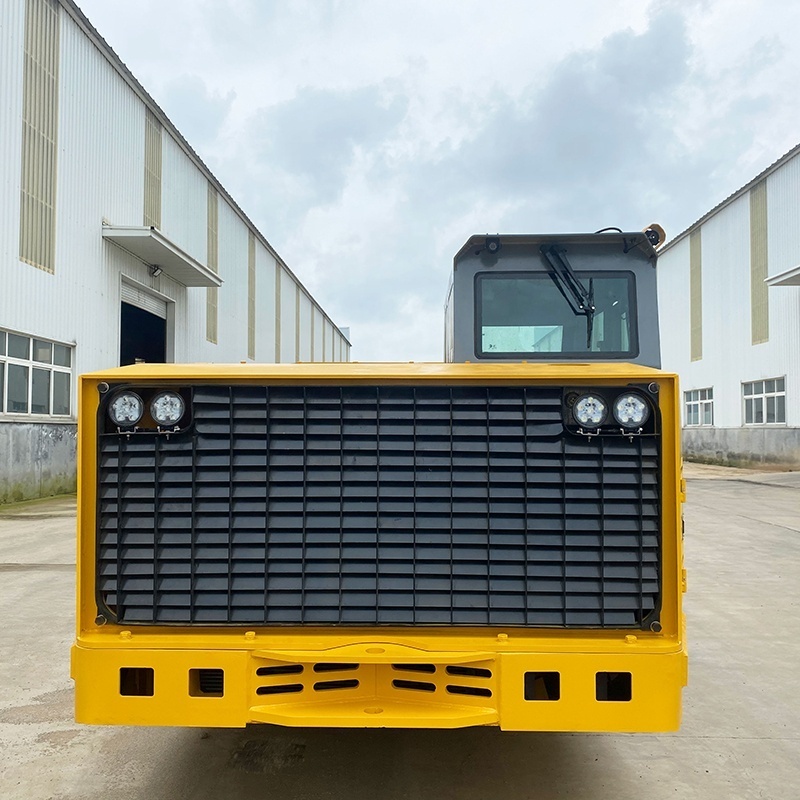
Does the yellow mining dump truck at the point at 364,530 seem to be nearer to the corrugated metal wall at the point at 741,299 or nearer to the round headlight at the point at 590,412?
the round headlight at the point at 590,412

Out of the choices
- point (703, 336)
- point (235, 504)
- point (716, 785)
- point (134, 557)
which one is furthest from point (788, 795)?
point (703, 336)

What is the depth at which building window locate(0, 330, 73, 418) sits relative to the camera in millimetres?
13016

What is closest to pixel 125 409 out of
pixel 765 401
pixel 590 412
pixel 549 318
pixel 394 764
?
pixel 590 412

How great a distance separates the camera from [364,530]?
2.54 metres

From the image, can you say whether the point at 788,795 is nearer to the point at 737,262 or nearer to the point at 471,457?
the point at 471,457

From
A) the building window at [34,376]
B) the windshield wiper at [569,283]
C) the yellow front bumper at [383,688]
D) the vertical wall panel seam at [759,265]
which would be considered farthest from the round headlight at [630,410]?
the vertical wall panel seam at [759,265]

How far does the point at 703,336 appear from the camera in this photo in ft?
95.4

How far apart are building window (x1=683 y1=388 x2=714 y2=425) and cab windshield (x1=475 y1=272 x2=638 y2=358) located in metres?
26.4

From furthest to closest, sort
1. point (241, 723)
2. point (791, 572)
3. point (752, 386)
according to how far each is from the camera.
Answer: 1. point (752, 386)
2. point (791, 572)
3. point (241, 723)

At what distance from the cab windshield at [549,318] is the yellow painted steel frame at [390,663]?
1589mm

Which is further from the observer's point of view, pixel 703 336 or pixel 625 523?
pixel 703 336

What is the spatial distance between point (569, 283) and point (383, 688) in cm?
252

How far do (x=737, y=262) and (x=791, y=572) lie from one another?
21148mm

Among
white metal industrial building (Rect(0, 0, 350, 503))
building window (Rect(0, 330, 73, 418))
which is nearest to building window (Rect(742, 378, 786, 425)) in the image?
white metal industrial building (Rect(0, 0, 350, 503))
